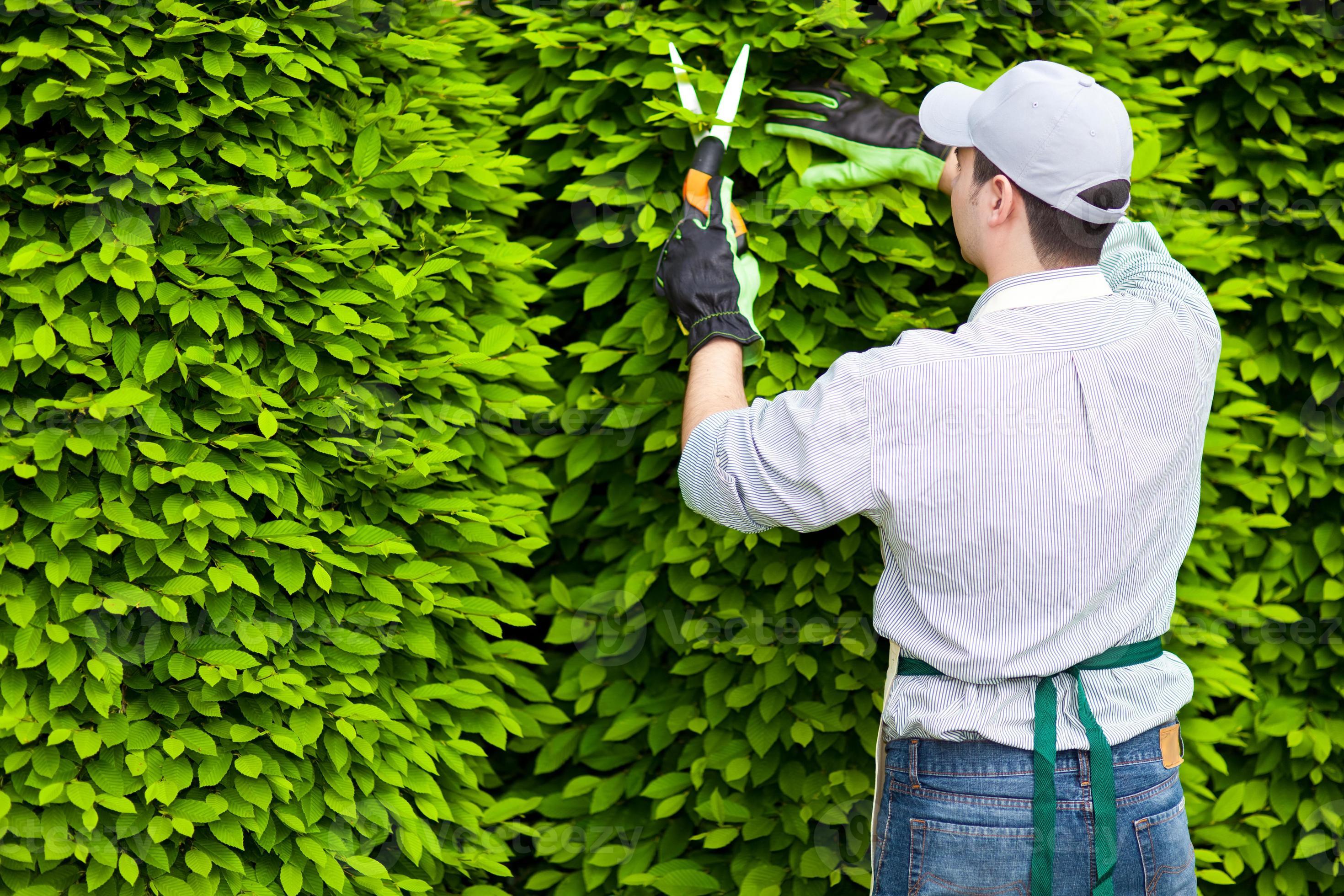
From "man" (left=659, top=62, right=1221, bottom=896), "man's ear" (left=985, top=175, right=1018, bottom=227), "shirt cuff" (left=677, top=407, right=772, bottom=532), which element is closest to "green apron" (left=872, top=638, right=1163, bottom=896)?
"man" (left=659, top=62, right=1221, bottom=896)

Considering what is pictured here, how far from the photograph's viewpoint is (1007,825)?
1884 millimetres

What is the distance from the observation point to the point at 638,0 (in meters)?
2.79

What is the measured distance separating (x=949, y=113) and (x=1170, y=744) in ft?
4.29

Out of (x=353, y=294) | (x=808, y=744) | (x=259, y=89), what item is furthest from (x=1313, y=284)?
(x=259, y=89)

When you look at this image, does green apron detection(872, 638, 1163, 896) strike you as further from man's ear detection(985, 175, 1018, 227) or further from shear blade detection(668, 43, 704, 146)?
shear blade detection(668, 43, 704, 146)

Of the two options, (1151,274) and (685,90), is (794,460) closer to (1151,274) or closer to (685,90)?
(1151,274)

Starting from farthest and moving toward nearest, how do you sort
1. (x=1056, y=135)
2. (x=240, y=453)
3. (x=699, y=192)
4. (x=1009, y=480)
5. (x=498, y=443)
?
(x=498, y=443)
(x=699, y=192)
(x=240, y=453)
(x=1056, y=135)
(x=1009, y=480)

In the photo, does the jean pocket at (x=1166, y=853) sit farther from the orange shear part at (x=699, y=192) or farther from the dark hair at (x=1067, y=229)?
the orange shear part at (x=699, y=192)

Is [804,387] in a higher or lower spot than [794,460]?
lower

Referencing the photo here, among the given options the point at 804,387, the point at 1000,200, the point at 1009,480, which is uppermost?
the point at 1000,200

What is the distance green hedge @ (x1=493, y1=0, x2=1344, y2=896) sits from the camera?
267cm

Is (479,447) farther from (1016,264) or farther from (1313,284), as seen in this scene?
(1313,284)

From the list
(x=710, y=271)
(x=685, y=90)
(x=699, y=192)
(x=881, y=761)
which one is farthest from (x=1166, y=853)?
(x=685, y=90)

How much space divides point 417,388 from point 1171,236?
2.03 metres
